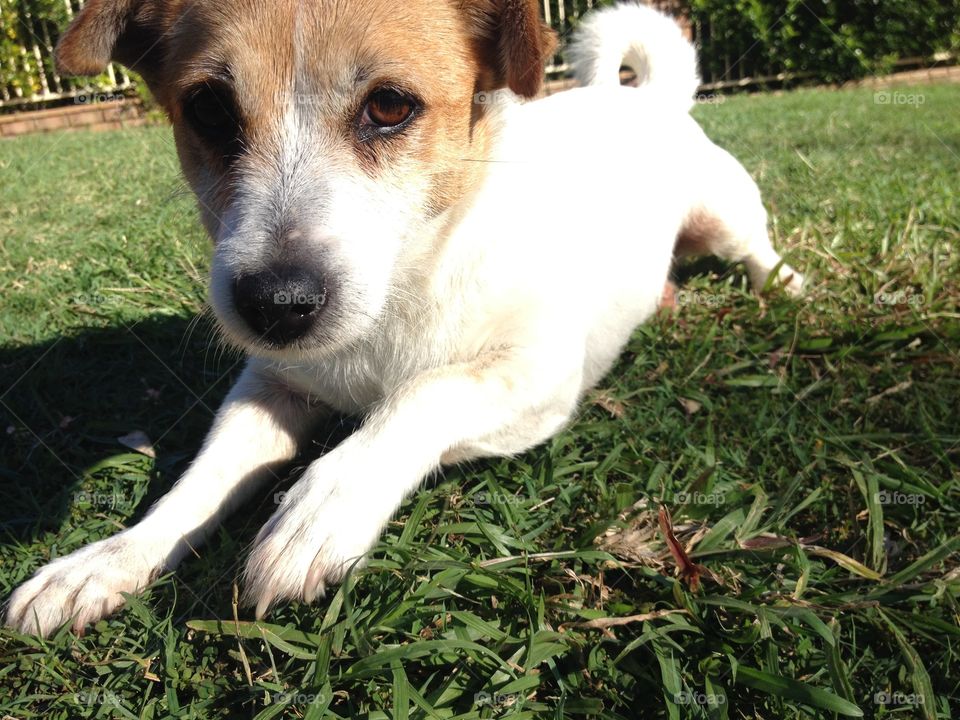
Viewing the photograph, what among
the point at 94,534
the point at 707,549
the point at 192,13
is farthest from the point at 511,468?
the point at 192,13

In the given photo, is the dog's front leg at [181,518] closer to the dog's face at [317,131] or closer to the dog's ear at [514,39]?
the dog's face at [317,131]

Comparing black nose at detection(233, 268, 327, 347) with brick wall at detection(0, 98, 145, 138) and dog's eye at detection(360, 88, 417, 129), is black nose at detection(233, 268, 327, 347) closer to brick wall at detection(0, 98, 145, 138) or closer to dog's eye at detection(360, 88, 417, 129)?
dog's eye at detection(360, 88, 417, 129)

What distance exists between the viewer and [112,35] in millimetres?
2270

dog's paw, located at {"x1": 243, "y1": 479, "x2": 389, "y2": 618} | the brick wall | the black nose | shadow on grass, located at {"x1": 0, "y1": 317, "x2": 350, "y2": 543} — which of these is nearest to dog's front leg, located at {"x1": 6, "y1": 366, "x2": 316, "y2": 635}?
shadow on grass, located at {"x1": 0, "y1": 317, "x2": 350, "y2": 543}

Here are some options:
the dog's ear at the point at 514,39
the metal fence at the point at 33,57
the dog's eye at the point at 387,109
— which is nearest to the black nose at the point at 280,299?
the dog's eye at the point at 387,109

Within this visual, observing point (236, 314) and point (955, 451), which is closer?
point (236, 314)

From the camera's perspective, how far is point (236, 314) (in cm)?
184

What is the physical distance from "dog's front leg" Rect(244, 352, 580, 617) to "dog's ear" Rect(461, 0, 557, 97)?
0.85 metres

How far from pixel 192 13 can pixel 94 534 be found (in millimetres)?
1481

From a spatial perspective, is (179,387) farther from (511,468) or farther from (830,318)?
(830,318)

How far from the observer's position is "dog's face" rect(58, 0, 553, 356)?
6.05ft

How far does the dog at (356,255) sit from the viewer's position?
5.96ft

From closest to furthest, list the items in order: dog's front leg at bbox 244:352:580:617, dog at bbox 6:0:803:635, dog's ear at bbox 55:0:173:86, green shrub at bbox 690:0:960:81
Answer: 1. dog's front leg at bbox 244:352:580:617
2. dog at bbox 6:0:803:635
3. dog's ear at bbox 55:0:173:86
4. green shrub at bbox 690:0:960:81

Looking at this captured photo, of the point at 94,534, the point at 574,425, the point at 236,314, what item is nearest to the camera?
the point at 236,314
